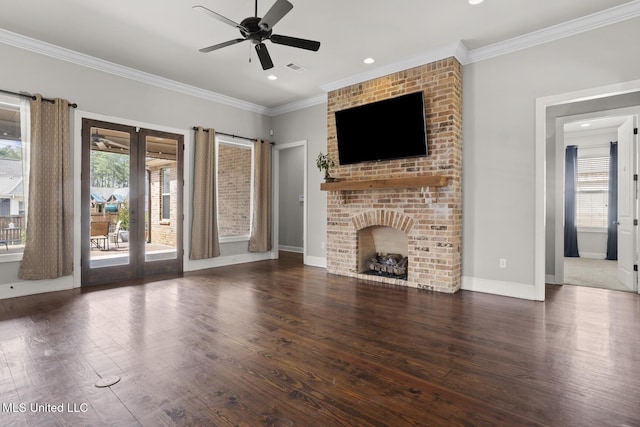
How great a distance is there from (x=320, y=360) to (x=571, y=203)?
7918 mm

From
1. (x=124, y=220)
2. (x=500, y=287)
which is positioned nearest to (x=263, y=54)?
(x=124, y=220)

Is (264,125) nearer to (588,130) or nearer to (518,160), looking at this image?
(518,160)

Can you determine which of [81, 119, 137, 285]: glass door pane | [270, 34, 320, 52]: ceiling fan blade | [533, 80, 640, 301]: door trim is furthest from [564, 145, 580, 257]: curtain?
[81, 119, 137, 285]: glass door pane

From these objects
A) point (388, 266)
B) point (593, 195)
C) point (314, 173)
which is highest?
point (314, 173)

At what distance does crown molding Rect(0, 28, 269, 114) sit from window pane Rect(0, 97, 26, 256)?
74 centimetres

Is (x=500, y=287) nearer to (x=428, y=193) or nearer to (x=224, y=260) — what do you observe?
(x=428, y=193)

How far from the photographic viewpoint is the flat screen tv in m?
4.56

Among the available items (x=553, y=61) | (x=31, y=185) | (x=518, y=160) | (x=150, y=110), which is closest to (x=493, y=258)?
(x=518, y=160)

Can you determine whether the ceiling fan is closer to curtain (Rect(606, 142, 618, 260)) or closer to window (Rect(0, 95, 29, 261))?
window (Rect(0, 95, 29, 261))

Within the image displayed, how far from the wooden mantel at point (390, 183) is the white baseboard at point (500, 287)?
4.54 ft

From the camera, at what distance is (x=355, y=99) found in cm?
536

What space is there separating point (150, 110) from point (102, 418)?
189 inches

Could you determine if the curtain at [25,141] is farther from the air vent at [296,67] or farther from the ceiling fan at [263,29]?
the air vent at [296,67]

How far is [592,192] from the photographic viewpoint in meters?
7.68
